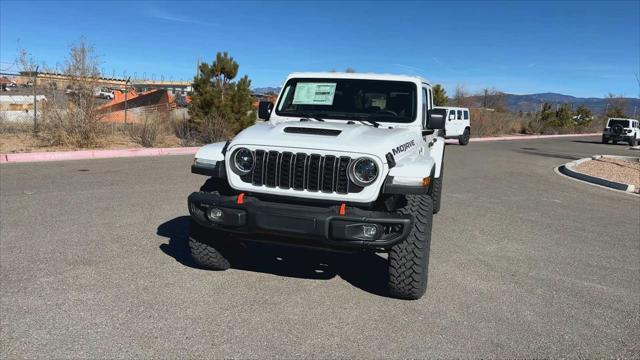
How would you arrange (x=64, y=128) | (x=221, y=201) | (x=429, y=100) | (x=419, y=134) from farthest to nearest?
(x=64, y=128)
(x=429, y=100)
(x=419, y=134)
(x=221, y=201)

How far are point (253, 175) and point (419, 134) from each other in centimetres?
189

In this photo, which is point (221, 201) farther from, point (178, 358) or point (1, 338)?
point (1, 338)

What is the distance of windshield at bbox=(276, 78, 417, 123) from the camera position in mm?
5051

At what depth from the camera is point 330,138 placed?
3.80m

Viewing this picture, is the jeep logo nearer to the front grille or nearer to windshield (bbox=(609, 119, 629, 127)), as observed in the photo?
the front grille

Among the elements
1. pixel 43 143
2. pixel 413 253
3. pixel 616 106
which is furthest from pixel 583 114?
pixel 413 253

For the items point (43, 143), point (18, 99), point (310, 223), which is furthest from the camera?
point (18, 99)

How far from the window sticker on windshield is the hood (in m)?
0.90

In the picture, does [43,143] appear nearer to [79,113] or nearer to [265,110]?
[79,113]

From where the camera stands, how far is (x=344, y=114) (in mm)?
4949

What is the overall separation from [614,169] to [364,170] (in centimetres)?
1310

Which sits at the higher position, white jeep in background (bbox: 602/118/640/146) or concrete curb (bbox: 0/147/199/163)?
white jeep in background (bbox: 602/118/640/146)

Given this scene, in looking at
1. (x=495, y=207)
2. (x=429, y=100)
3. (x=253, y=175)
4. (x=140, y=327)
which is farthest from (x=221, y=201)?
(x=495, y=207)

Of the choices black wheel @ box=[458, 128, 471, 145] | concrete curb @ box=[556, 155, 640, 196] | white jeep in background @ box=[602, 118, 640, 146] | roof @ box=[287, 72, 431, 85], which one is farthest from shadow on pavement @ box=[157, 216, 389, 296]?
white jeep in background @ box=[602, 118, 640, 146]
